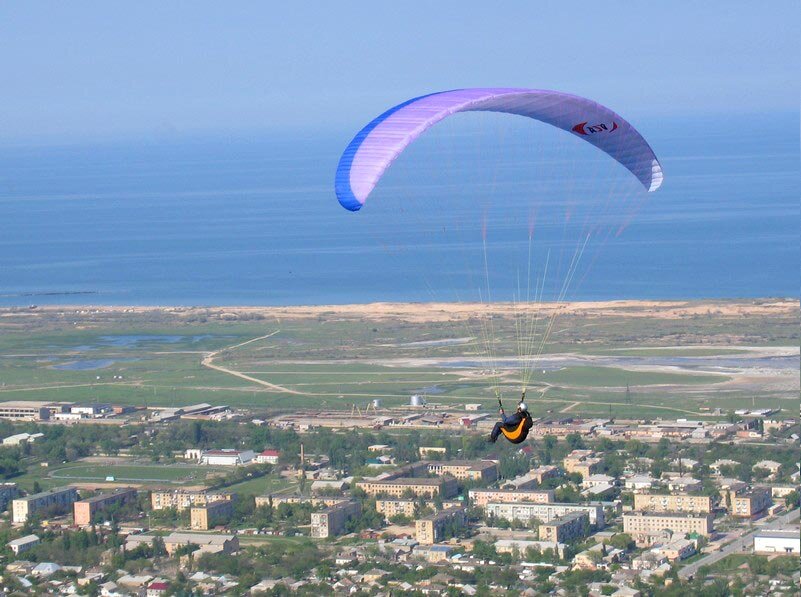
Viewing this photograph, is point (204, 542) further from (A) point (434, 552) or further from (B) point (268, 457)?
(B) point (268, 457)

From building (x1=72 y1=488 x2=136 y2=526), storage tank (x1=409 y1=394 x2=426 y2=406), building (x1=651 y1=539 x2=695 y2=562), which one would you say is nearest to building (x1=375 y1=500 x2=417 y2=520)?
building (x1=72 y1=488 x2=136 y2=526)

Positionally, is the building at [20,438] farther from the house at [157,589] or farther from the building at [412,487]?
the house at [157,589]

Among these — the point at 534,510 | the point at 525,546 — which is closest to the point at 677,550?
the point at 525,546

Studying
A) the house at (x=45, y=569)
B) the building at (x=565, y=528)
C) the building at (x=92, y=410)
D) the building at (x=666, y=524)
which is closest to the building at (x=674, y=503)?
the building at (x=666, y=524)

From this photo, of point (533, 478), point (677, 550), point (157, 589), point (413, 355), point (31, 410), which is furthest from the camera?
point (413, 355)

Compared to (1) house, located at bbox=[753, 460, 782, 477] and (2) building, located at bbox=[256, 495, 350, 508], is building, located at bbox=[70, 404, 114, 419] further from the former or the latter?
(1) house, located at bbox=[753, 460, 782, 477]

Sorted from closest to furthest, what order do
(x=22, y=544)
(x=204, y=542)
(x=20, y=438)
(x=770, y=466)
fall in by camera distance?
(x=204, y=542), (x=22, y=544), (x=770, y=466), (x=20, y=438)

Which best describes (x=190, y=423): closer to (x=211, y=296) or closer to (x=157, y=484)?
(x=157, y=484)

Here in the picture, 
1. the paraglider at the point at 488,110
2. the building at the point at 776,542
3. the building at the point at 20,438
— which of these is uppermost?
the paraglider at the point at 488,110
